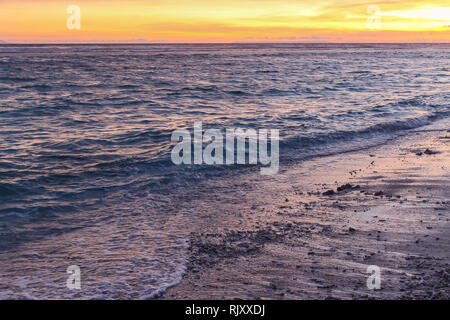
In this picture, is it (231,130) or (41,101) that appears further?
(41,101)

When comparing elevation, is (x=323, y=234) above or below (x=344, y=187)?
below

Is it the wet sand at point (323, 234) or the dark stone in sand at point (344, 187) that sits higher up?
the dark stone in sand at point (344, 187)

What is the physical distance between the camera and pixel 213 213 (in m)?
6.93

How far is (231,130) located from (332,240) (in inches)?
317

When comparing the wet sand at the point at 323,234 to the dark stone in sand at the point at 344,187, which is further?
the dark stone in sand at the point at 344,187

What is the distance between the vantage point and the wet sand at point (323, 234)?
447cm

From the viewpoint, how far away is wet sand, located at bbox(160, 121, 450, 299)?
14.7 feet

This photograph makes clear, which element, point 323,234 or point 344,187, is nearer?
point 323,234

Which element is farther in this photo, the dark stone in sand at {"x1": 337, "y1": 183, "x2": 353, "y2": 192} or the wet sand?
the dark stone in sand at {"x1": 337, "y1": 183, "x2": 353, "y2": 192}

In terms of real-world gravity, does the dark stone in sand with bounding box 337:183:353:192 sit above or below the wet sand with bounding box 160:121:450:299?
above

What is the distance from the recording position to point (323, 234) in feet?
19.1
